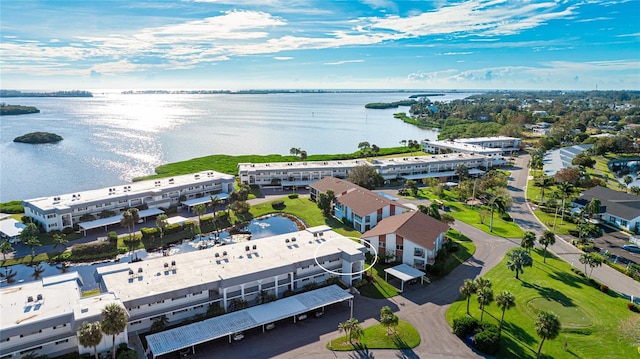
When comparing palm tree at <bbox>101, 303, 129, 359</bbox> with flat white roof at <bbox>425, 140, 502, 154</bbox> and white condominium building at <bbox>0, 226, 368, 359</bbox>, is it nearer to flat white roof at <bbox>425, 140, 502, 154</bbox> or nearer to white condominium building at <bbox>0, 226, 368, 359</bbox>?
white condominium building at <bbox>0, 226, 368, 359</bbox>

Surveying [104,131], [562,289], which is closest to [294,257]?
[562,289]

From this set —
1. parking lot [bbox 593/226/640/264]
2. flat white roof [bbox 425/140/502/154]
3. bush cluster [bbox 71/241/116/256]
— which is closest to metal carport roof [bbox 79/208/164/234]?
bush cluster [bbox 71/241/116/256]

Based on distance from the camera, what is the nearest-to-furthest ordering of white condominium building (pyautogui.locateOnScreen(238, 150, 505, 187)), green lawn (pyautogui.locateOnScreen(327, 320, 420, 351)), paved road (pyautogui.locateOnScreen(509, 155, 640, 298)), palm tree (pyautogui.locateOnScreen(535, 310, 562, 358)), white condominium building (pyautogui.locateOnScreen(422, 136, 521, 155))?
palm tree (pyautogui.locateOnScreen(535, 310, 562, 358)), green lawn (pyautogui.locateOnScreen(327, 320, 420, 351)), paved road (pyautogui.locateOnScreen(509, 155, 640, 298)), white condominium building (pyautogui.locateOnScreen(238, 150, 505, 187)), white condominium building (pyautogui.locateOnScreen(422, 136, 521, 155))

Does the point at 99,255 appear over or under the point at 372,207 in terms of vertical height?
under

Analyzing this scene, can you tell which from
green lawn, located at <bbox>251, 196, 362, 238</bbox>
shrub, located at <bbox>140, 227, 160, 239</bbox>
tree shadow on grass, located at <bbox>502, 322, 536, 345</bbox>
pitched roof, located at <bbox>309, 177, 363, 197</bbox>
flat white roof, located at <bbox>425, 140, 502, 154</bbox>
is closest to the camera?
tree shadow on grass, located at <bbox>502, 322, 536, 345</bbox>

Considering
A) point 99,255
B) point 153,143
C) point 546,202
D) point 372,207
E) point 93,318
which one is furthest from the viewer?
point 153,143

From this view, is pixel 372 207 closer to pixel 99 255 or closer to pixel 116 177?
pixel 99 255

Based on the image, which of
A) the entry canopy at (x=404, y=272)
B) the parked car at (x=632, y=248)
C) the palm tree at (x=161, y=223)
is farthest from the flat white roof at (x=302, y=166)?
the parked car at (x=632, y=248)
